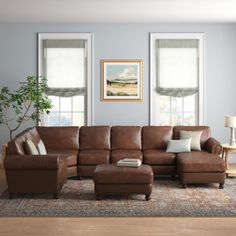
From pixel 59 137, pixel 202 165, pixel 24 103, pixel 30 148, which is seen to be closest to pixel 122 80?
pixel 59 137

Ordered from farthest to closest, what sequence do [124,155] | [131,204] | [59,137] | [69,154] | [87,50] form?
[87,50], [59,137], [124,155], [69,154], [131,204]

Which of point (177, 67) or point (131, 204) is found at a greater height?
point (177, 67)

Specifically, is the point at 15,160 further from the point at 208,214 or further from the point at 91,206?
the point at 208,214

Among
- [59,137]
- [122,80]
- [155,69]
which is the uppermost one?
[155,69]

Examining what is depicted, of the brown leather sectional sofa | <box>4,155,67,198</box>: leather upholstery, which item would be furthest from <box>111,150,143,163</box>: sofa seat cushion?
<box>4,155,67,198</box>: leather upholstery

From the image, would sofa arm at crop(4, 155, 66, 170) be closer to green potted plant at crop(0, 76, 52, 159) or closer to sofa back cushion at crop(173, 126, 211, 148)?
green potted plant at crop(0, 76, 52, 159)

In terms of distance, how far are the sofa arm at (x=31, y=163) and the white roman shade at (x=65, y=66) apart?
313 cm

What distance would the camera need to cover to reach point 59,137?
8234mm

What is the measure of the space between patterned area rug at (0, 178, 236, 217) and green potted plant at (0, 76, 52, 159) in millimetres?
2315

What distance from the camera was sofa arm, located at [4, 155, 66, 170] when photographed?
621 cm

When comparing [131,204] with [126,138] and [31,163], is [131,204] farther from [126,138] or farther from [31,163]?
[126,138]

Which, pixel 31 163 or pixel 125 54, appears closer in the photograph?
pixel 31 163

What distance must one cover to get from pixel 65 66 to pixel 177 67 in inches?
83.8

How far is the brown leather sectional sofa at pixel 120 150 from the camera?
691cm
